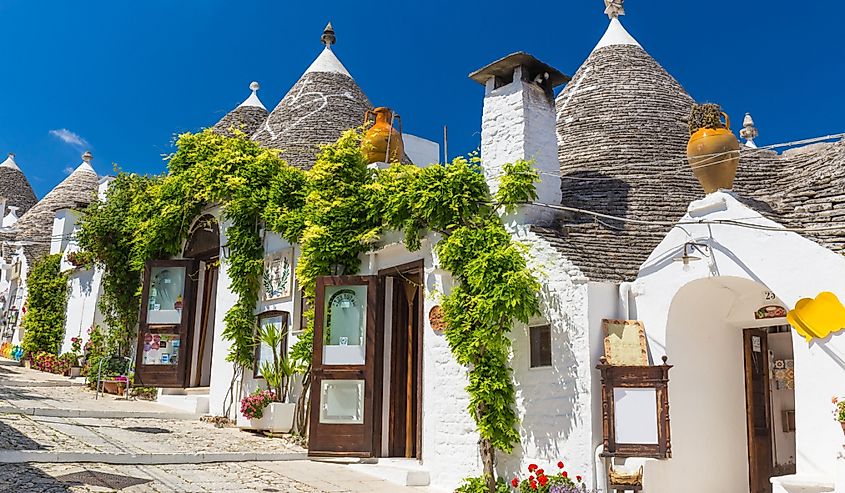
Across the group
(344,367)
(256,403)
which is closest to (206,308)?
(256,403)

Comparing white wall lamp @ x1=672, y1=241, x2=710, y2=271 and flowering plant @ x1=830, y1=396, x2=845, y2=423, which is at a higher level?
white wall lamp @ x1=672, y1=241, x2=710, y2=271

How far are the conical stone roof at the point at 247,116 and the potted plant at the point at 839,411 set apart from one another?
1621cm

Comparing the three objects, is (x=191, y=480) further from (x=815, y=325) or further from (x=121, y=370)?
(x=121, y=370)

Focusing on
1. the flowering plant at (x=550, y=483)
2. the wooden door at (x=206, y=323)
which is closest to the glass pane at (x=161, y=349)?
the wooden door at (x=206, y=323)

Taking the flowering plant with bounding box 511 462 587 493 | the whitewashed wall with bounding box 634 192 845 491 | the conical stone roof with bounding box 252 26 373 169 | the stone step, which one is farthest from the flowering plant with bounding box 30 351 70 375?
the whitewashed wall with bounding box 634 192 845 491

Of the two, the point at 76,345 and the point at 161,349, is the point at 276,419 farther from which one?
the point at 76,345

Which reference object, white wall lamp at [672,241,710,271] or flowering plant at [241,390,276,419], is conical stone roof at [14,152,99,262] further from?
white wall lamp at [672,241,710,271]

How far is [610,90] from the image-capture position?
1405 centimetres

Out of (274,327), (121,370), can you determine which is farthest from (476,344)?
(121,370)

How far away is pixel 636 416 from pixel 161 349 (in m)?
10.5

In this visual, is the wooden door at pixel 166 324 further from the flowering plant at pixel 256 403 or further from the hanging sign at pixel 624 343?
the hanging sign at pixel 624 343

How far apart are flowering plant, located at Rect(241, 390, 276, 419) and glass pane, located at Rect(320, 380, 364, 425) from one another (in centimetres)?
180

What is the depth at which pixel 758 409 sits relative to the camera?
925 cm

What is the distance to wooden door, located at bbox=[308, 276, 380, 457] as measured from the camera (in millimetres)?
10648
